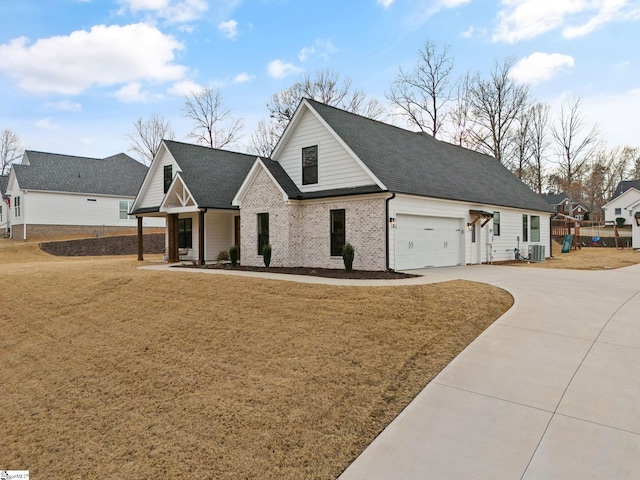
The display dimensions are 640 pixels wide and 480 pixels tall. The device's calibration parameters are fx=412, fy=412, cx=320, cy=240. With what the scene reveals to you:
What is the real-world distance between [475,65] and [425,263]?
2764 cm

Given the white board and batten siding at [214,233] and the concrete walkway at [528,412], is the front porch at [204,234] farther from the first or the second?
the concrete walkway at [528,412]

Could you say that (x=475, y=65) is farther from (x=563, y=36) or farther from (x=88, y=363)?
(x=88, y=363)

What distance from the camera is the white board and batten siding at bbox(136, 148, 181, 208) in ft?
72.9

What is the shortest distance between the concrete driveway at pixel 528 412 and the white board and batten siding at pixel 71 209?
33.4m

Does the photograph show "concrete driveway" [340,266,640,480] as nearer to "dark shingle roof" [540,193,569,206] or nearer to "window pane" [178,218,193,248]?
"window pane" [178,218,193,248]

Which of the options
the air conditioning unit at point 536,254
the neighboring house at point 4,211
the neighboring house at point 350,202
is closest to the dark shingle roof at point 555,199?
the neighboring house at point 350,202

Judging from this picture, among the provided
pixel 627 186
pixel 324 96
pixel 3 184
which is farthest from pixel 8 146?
pixel 627 186

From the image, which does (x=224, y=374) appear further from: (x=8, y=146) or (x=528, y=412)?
(x=8, y=146)

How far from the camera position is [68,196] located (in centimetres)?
3172

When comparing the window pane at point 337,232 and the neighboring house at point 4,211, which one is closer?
the window pane at point 337,232

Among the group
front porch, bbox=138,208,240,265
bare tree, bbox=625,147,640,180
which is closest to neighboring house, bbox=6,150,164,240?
front porch, bbox=138,208,240,265

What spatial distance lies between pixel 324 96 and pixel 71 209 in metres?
23.2

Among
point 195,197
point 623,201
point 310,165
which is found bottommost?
point 195,197

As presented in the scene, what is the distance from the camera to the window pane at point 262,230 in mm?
16984
